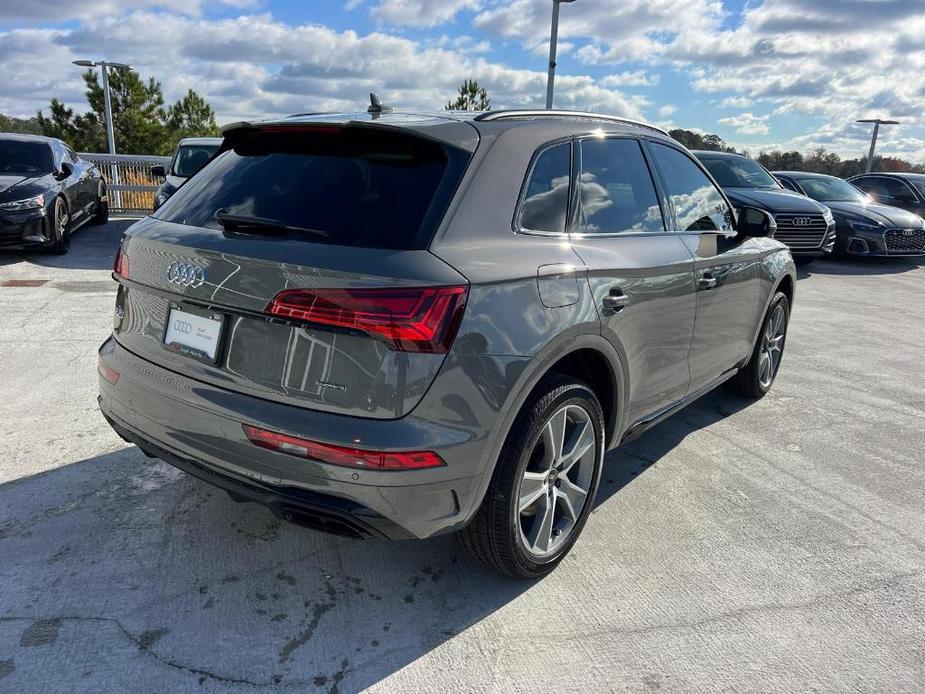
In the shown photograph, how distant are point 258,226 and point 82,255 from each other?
874cm

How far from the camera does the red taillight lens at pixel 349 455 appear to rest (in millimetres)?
2197

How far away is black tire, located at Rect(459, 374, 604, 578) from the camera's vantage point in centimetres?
257

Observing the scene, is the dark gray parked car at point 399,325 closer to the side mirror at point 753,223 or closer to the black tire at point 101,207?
the side mirror at point 753,223

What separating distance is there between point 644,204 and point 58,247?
8.66m

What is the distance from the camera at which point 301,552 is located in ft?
9.80

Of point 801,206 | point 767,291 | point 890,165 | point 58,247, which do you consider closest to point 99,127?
point 58,247

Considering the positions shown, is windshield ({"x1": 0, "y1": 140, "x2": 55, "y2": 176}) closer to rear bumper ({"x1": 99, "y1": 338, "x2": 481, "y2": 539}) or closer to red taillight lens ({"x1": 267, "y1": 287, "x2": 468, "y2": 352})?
rear bumper ({"x1": 99, "y1": 338, "x2": 481, "y2": 539})

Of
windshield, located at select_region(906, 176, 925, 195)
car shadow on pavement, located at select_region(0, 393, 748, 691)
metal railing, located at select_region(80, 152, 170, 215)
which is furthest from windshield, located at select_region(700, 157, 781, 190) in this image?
metal railing, located at select_region(80, 152, 170, 215)

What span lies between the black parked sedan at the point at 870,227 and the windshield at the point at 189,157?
430 inches

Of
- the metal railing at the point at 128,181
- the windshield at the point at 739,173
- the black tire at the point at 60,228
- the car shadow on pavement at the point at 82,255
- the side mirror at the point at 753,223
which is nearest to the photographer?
the side mirror at the point at 753,223

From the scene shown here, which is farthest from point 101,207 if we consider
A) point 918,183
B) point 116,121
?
point 116,121

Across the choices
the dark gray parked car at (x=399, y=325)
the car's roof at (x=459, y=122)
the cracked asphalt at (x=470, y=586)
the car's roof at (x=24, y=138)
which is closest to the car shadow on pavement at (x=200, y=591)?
the cracked asphalt at (x=470, y=586)

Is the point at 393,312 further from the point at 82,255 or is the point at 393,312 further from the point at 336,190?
the point at 82,255

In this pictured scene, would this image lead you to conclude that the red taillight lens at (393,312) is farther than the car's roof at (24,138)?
No
